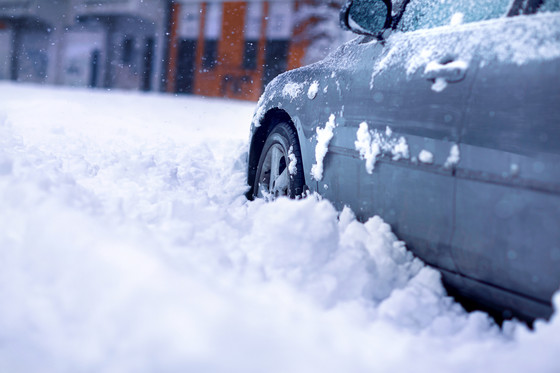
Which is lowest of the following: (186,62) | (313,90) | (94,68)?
(313,90)

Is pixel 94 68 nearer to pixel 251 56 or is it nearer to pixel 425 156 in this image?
pixel 251 56

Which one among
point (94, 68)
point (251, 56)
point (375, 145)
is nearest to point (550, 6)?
point (375, 145)

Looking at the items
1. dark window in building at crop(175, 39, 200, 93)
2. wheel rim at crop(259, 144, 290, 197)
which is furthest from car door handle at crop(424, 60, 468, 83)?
dark window in building at crop(175, 39, 200, 93)

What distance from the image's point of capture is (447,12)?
2623mm

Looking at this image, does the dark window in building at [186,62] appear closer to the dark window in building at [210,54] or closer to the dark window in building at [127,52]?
the dark window in building at [210,54]

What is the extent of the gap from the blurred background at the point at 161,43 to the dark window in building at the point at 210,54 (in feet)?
0.17

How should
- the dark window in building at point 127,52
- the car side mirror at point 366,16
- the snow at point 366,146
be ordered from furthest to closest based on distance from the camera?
1. the dark window in building at point 127,52
2. the car side mirror at point 366,16
3. the snow at point 366,146

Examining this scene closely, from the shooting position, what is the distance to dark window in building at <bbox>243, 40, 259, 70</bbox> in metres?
Result: 27.0

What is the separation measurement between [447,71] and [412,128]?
0.29 meters

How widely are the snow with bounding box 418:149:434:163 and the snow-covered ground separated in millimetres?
409

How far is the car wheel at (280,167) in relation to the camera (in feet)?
11.4

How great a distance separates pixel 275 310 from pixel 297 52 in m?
23.7

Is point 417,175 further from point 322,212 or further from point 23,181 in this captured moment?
point 23,181

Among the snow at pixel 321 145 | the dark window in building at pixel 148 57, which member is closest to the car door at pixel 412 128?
the snow at pixel 321 145
